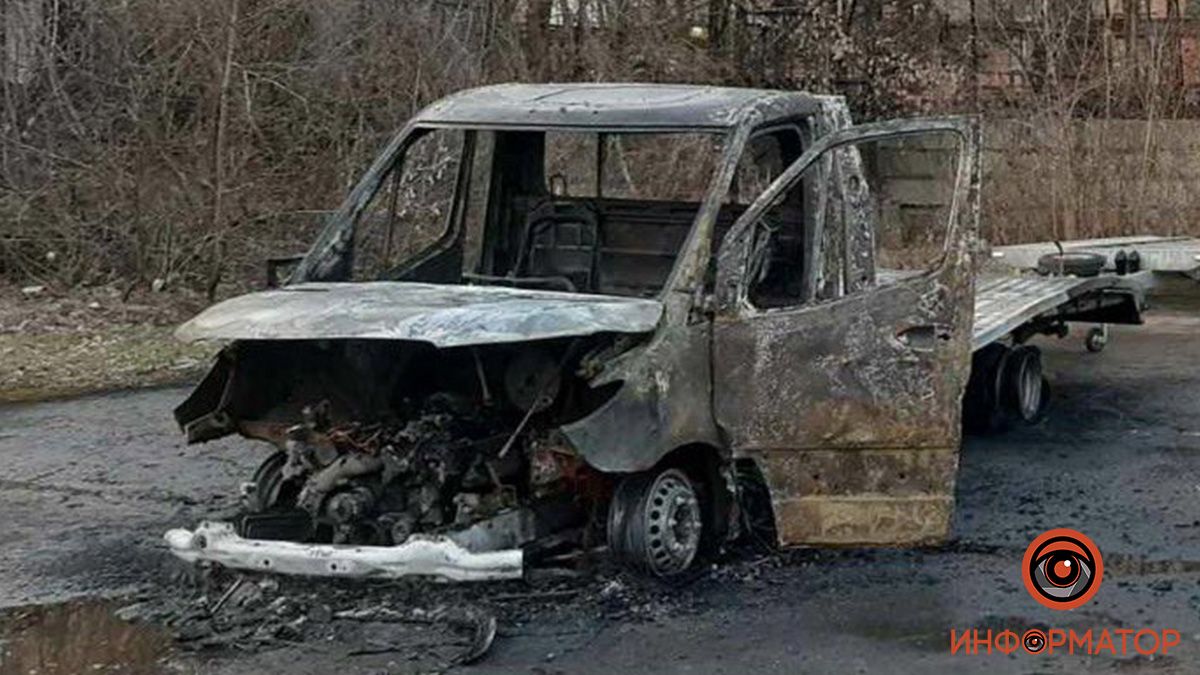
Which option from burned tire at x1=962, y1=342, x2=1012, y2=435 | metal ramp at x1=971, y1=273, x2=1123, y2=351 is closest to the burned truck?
metal ramp at x1=971, y1=273, x2=1123, y2=351

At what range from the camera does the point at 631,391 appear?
5.71 m

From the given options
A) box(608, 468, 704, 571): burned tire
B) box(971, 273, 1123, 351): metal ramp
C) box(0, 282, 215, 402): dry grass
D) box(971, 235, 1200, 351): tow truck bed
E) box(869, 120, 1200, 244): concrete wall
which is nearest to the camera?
box(608, 468, 704, 571): burned tire

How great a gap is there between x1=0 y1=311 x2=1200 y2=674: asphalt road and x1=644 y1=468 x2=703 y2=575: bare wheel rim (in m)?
0.12

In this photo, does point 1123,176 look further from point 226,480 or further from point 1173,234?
point 226,480

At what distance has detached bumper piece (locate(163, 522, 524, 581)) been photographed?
214 inches

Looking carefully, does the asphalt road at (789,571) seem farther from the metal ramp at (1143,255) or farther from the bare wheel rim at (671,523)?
the metal ramp at (1143,255)

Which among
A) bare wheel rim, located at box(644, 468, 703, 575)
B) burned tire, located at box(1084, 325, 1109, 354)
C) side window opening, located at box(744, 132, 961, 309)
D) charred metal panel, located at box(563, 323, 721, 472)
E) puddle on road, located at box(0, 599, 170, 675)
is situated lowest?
puddle on road, located at box(0, 599, 170, 675)

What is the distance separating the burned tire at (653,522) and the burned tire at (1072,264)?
4.48 meters

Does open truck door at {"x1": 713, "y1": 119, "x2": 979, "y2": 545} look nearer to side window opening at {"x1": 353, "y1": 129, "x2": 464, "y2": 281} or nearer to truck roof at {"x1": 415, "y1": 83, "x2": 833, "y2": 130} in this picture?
truck roof at {"x1": 415, "y1": 83, "x2": 833, "y2": 130}

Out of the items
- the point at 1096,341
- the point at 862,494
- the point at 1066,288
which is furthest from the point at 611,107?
the point at 1096,341

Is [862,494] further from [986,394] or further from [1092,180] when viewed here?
[1092,180]

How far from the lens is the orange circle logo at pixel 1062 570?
19.4ft

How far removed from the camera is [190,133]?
42.3 ft

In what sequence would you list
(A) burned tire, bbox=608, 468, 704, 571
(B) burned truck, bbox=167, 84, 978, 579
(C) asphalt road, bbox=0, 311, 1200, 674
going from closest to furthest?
1. (C) asphalt road, bbox=0, 311, 1200, 674
2. (B) burned truck, bbox=167, 84, 978, 579
3. (A) burned tire, bbox=608, 468, 704, 571
